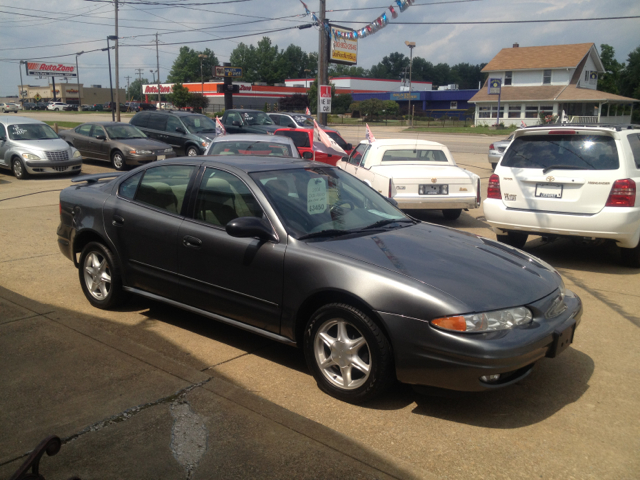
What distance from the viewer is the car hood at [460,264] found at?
3.69m

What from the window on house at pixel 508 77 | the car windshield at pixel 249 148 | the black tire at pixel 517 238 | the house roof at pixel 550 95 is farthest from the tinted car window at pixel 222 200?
the window on house at pixel 508 77

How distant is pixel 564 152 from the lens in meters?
7.41

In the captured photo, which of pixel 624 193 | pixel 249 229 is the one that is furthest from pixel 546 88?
pixel 249 229

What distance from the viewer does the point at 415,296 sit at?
358 cm

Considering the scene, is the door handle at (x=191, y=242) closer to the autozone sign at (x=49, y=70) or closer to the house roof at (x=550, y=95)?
the house roof at (x=550, y=95)

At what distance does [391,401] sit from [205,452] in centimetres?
135

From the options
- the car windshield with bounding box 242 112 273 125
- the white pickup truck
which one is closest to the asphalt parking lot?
the white pickup truck

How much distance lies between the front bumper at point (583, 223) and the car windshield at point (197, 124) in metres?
14.7

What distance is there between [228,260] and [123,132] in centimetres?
1631

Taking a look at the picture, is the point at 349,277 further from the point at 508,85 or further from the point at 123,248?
the point at 508,85

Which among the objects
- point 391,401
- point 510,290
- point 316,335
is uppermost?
point 510,290

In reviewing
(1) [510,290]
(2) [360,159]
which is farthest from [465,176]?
(1) [510,290]

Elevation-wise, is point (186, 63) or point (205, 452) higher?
point (186, 63)

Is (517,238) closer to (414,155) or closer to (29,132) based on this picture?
(414,155)
